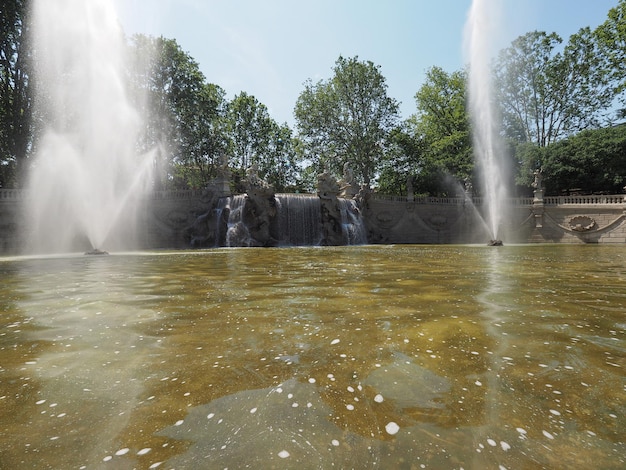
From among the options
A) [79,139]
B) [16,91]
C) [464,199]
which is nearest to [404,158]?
[464,199]

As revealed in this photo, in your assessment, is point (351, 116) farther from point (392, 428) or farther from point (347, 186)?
point (392, 428)

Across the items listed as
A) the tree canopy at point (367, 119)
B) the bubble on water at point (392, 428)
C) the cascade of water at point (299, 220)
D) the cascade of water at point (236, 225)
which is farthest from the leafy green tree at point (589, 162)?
the bubble on water at point (392, 428)

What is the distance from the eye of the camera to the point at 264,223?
25.1 meters

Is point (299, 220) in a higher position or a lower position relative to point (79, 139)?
lower

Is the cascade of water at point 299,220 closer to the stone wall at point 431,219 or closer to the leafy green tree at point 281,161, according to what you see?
the stone wall at point 431,219

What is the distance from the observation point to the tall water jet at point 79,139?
18.4 metres

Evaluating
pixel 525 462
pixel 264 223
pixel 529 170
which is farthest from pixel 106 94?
pixel 529 170

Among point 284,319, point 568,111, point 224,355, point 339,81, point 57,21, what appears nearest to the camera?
point 224,355

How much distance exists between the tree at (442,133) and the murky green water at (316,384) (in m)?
33.9

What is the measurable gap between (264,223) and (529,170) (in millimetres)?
23813

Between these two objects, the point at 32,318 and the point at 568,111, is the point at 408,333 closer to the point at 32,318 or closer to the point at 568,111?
the point at 32,318

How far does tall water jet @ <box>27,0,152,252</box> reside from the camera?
18.4 metres

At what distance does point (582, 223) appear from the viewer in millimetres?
27250

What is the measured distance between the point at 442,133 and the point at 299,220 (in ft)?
76.8
